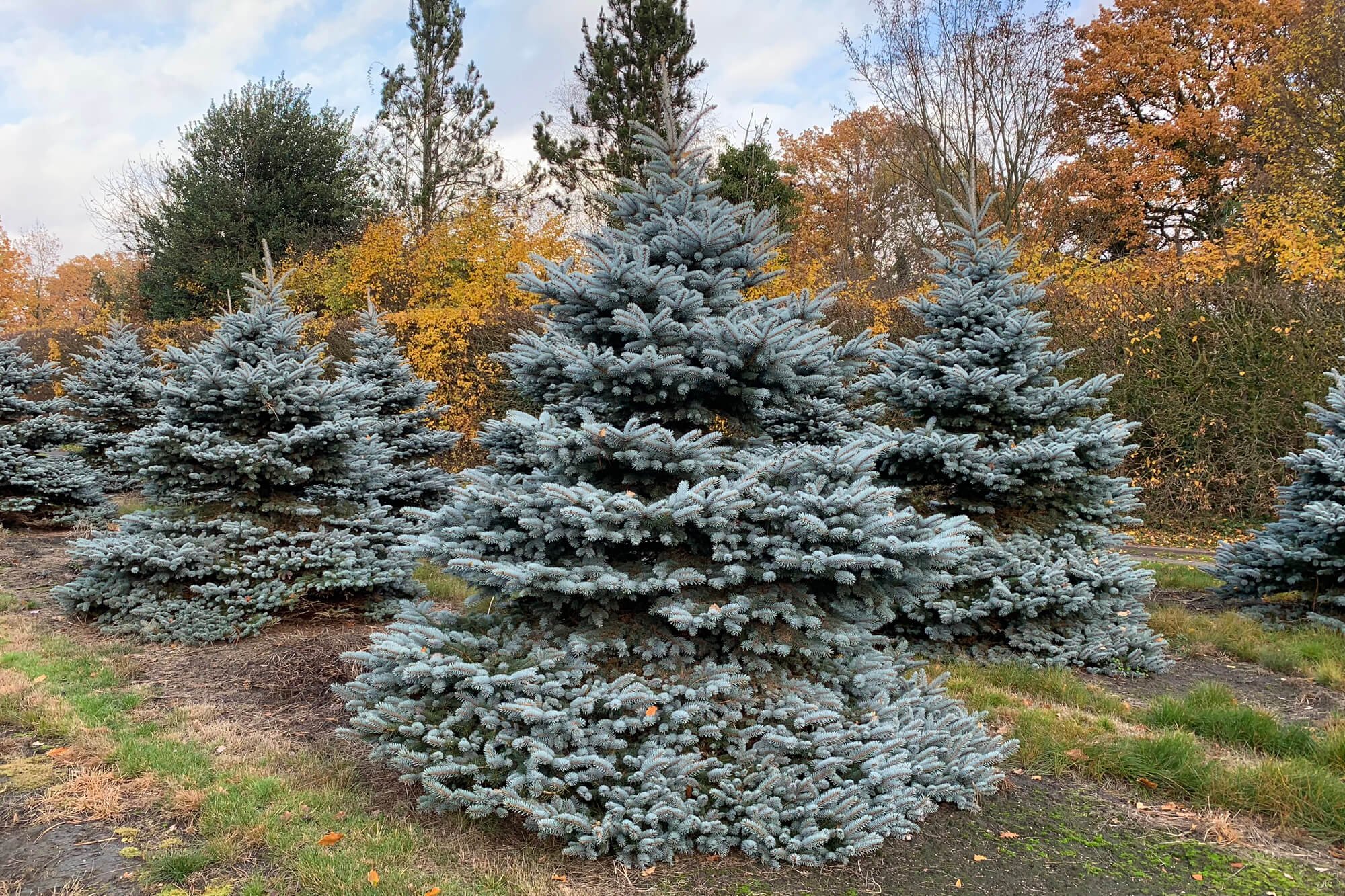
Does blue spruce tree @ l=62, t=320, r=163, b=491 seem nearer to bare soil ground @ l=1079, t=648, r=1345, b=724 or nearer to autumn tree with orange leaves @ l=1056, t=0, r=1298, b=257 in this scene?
bare soil ground @ l=1079, t=648, r=1345, b=724

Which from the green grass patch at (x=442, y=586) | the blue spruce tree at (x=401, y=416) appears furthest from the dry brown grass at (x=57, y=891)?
the blue spruce tree at (x=401, y=416)

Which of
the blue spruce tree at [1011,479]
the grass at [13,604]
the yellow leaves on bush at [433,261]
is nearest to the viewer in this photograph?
the blue spruce tree at [1011,479]

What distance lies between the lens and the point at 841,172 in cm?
2634

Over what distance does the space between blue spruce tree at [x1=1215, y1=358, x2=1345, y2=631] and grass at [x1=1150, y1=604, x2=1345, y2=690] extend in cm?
28

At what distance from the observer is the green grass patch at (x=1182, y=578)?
6309 millimetres

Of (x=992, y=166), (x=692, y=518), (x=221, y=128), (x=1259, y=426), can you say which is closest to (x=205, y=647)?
(x=692, y=518)

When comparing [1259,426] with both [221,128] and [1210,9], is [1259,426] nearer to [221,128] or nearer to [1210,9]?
[1210,9]

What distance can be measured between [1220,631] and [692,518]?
431 cm

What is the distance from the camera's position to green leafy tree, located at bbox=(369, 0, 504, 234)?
19.1 metres

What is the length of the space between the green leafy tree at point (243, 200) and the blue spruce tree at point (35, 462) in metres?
10.1

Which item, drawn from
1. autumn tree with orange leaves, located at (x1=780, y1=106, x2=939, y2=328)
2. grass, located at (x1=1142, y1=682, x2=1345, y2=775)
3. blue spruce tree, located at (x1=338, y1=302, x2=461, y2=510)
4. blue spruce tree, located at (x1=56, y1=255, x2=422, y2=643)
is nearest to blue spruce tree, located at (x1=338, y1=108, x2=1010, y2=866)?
grass, located at (x1=1142, y1=682, x2=1345, y2=775)

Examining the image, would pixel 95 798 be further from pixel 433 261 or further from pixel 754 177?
pixel 433 261

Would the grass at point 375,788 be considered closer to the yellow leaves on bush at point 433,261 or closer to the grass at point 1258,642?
the grass at point 1258,642

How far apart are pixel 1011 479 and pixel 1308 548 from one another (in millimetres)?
2205
